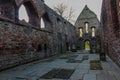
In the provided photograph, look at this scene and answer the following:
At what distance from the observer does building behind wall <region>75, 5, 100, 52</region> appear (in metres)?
21.9

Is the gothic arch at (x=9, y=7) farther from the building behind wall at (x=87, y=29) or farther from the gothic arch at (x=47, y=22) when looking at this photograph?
the building behind wall at (x=87, y=29)

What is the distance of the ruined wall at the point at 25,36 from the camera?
6.70 m

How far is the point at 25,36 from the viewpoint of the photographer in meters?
8.41

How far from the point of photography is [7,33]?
6828 mm

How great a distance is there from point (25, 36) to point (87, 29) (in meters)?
15.6

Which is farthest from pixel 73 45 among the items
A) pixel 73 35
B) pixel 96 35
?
pixel 96 35

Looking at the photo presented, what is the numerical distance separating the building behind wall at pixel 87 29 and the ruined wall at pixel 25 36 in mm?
9965

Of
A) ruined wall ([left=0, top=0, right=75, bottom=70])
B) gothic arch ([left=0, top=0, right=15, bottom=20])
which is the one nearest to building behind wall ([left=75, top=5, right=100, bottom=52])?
ruined wall ([left=0, top=0, right=75, bottom=70])

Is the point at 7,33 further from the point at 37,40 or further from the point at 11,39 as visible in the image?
the point at 37,40

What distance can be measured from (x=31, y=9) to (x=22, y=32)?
2.71 metres

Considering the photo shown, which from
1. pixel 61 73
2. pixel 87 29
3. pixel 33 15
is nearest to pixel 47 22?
pixel 33 15

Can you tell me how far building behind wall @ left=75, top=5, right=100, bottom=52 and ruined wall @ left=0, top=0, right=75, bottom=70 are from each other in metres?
9.97

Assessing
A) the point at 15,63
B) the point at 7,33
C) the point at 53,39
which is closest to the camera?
the point at 7,33

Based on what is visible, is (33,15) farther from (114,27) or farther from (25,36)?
(114,27)
